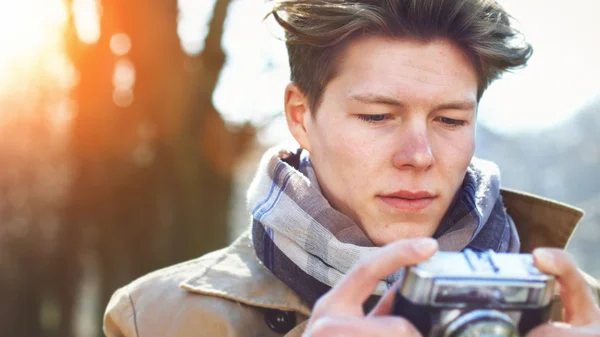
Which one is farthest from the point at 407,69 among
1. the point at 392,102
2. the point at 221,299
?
the point at 221,299

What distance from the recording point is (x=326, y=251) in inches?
82.8

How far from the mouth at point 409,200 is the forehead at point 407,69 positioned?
0.89 feet

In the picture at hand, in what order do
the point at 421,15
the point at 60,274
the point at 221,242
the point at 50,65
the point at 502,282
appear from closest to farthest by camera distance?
the point at 502,282 < the point at 421,15 < the point at 221,242 < the point at 50,65 < the point at 60,274

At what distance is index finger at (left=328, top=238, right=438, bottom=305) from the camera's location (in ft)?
4.17

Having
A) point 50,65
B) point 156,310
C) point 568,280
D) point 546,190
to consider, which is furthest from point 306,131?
point 50,65

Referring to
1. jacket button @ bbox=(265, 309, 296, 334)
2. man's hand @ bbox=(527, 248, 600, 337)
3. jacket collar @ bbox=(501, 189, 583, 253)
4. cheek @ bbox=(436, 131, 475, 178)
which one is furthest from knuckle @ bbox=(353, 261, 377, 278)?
jacket collar @ bbox=(501, 189, 583, 253)

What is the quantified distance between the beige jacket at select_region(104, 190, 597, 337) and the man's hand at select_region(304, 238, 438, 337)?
2.67 ft

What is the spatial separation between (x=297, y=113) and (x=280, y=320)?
68 centimetres

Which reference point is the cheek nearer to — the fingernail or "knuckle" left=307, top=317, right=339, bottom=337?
the fingernail

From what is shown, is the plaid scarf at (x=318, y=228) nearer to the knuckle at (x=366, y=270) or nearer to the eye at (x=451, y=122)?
the eye at (x=451, y=122)

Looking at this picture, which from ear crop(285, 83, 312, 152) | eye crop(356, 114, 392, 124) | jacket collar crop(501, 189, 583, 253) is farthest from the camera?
jacket collar crop(501, 189, 583, 253)

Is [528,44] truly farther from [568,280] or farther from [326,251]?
[568,280]

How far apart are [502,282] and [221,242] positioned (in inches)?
249

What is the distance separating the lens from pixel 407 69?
2.04m
